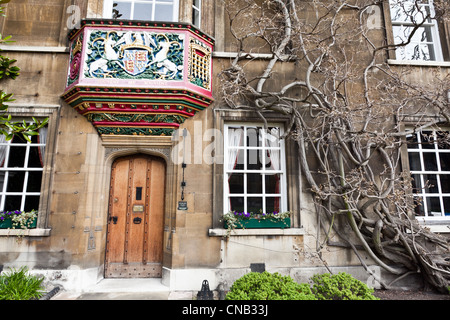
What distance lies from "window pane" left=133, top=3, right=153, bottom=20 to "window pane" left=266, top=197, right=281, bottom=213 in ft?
16.7

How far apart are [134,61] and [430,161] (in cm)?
736

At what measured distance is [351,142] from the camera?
5570 millimetres

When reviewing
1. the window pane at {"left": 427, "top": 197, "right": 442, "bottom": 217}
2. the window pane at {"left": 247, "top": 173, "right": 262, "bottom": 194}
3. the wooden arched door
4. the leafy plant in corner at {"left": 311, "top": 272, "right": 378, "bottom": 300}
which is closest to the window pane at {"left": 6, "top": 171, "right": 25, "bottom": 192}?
the wooden arched door

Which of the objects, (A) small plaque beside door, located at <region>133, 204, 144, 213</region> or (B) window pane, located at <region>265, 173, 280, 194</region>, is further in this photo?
(B) window pane, located at <region>265, 173, 280, 194</region>

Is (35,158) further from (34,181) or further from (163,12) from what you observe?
(163,12)

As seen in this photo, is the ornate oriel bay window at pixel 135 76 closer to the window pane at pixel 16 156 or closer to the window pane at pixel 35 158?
the window pane at pixel 35 158

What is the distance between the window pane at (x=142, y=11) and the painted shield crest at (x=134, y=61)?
1131mm

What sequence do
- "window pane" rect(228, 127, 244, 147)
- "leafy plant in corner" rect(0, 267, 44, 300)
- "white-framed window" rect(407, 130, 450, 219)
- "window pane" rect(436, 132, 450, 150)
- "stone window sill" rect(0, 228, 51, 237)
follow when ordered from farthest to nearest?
"white-framed window" rect(407, 130, 450, 219) < "window pane" rect(228, 127, 244, 147) < "window pane" rect(436, 132, 450, 150) < "stone window sill" rect(0, 228, 51, 237) < "leafy plant in corner" rect(0, 267, 44, 300)

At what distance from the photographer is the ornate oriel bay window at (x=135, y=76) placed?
5.32 m

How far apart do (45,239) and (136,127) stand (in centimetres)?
292

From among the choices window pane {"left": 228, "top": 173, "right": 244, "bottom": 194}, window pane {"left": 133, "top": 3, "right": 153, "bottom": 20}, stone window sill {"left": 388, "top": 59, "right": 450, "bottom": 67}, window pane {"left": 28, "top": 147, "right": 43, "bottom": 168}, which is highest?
window pane {"left": 133, "top": 3, "right": 153, "bottom": 20}

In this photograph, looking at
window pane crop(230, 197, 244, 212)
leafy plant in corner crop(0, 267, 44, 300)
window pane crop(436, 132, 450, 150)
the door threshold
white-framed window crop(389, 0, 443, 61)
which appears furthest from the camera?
white-framed window crop(389, 0, 443, 61)

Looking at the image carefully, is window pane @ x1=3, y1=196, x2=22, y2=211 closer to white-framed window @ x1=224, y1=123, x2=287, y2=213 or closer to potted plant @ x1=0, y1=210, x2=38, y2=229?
potted plant @ x1=0, y1=210, x2=38, y2=229

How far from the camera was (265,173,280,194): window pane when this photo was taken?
595 cm
